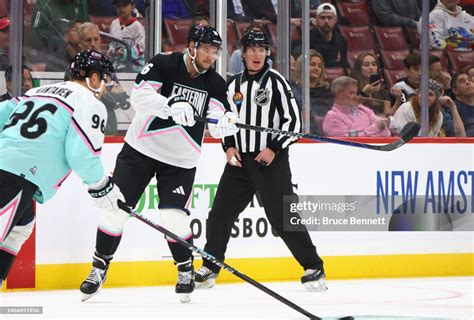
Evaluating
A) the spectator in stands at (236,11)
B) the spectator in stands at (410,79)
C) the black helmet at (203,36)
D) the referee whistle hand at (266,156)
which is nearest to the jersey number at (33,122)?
the black helmet at (203,36)

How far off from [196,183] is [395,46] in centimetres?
182

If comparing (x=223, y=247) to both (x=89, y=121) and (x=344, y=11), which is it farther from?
(x=344, y=11)

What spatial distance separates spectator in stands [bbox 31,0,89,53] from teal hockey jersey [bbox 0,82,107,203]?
196cm

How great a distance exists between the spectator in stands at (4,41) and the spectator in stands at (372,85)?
2.23 metres

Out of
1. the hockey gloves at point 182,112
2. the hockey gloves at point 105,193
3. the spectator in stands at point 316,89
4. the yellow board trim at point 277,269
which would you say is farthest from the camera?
the spectator in stands at point 316,89

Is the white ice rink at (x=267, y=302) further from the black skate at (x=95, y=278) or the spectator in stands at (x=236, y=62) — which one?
the spectator in stands at (x=236, y=62)

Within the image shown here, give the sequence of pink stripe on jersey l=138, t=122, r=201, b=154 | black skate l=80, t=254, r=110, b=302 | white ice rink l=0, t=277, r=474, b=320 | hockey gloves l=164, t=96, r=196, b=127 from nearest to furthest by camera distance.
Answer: white ice rink l=0, t=277, r=474, b=320
hockey gloves l=164, t=96, r=196, b=127
black skate l=80, t=254, r=110, b=302
pink stripe on jersey l=138, t=122, r=201, b=154

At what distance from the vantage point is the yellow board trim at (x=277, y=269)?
508 centimetres

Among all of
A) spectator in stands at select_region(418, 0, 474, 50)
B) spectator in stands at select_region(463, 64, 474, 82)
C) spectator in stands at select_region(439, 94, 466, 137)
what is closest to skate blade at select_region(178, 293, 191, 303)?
spectator in stands at select_region(439, 94, 466, 137)

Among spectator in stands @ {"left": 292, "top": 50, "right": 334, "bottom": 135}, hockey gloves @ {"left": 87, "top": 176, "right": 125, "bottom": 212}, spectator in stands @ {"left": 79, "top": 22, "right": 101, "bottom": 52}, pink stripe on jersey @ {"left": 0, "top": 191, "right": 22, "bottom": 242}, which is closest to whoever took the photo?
pink stripe on jersey @ {"left": 0, "top": 191, "right": 22, "bottom": 242}

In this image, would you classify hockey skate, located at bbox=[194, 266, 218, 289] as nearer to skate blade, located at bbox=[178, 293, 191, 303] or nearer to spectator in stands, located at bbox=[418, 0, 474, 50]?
skate blade, located at bbox=[178, 293, 191, 303]

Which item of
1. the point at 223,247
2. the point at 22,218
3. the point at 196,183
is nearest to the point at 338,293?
the point at 223,247

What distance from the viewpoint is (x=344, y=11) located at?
632cm

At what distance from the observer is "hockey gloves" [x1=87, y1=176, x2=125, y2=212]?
3557 millimetres
